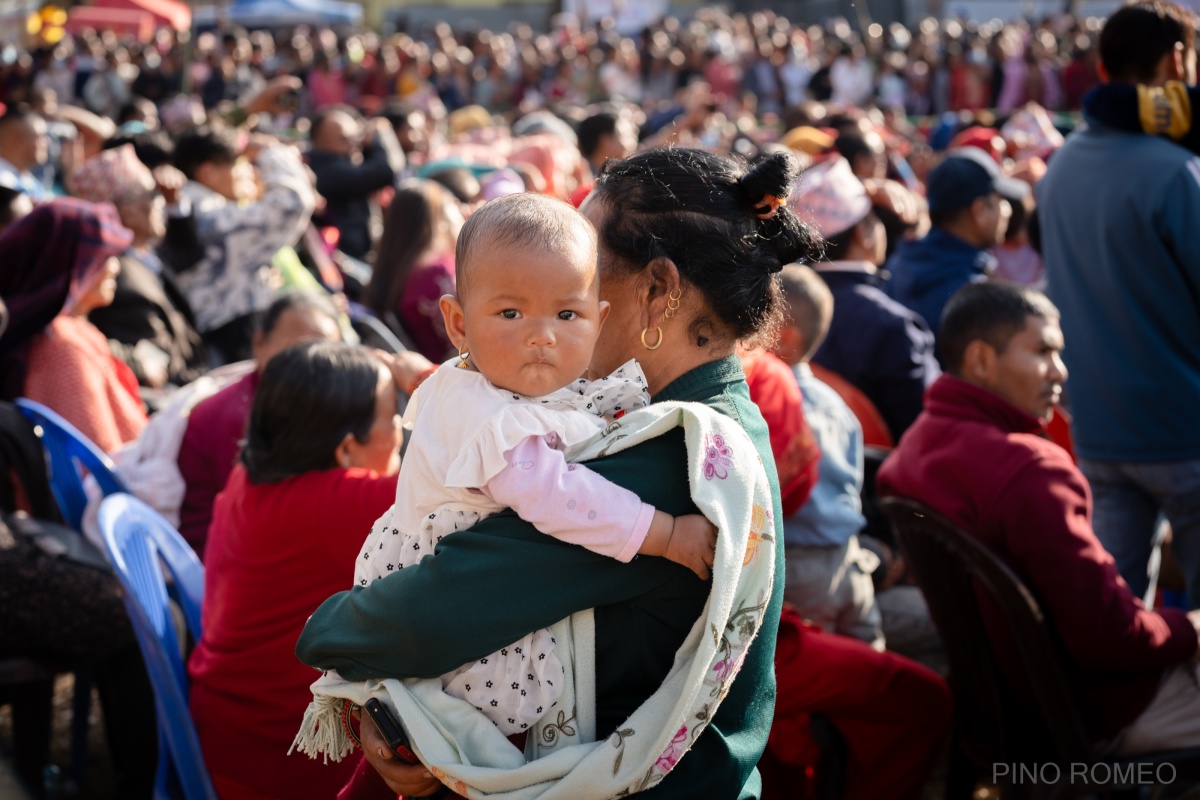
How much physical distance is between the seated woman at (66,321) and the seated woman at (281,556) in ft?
5.28

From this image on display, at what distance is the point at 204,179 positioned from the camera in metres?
6.47

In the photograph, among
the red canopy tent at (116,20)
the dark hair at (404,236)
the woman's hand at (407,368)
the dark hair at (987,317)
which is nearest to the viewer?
the woman's hand at (407,368)

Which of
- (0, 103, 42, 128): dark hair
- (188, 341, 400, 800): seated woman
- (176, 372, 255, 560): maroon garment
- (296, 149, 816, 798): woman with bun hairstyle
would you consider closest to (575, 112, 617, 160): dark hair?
(0, 103, 42, 128): dark hair

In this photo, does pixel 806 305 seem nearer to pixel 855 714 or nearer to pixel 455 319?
pixel 855 714

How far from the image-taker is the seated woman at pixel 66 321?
4277 millimetres

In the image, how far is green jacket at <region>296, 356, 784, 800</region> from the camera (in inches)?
67.9

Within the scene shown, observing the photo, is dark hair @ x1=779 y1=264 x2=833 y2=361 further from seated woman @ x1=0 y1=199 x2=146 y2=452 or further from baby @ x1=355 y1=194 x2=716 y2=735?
seated woman @ x1=0 y1=199 x2=146 y2=452

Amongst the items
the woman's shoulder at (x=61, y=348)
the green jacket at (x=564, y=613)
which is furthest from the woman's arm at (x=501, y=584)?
the woman's shoulder at (x=61, y=348)

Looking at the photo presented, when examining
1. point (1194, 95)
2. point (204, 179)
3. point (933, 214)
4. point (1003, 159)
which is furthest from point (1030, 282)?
point (204, 179)

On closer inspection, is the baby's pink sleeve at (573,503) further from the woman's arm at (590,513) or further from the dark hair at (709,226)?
the dark hair at (709,226)

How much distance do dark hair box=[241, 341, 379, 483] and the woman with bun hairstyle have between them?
3.01ft

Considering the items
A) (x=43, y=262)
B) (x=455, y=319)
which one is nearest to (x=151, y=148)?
(x=43, y=262)

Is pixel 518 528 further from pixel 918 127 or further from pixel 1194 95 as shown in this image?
pixel 918 127

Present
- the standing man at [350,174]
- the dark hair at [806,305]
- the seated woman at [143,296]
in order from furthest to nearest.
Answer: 1. the standing man at [350,174]
2. the seated woman at [143,296]
3. the dark hair at [806,305]
